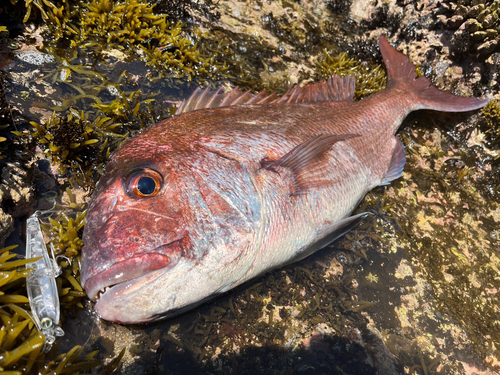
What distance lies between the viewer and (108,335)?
2008mm

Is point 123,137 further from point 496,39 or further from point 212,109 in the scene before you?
point 496,39

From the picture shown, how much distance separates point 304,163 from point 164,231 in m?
1.16

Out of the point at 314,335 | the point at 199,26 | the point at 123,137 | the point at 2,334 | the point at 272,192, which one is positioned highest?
the point at 199,26

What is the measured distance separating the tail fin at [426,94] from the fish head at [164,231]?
10.5 feet

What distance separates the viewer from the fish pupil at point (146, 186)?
1691 millimetres

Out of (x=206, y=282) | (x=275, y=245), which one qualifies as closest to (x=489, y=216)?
(x=275, y=245)

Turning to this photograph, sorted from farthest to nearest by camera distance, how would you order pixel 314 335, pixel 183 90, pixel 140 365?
1. pixel 183 90
2. pixel 314 335
3. pixel 140 365

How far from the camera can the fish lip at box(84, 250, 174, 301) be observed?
153 centimetres

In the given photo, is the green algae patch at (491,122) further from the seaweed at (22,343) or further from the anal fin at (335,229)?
the seaweed at (22,343)

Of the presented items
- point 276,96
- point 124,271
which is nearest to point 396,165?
point 276,96

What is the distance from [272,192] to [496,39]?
15.0 ft

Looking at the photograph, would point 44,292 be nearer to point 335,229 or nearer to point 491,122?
point 335,229

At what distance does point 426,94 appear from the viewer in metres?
3.99

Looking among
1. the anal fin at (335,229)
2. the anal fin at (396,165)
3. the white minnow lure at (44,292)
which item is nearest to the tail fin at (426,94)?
the anal fin at (396,165)
